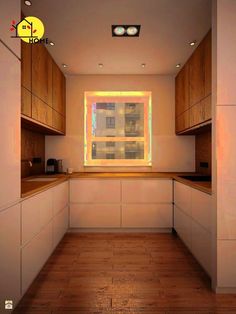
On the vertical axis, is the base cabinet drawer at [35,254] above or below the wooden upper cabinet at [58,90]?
below

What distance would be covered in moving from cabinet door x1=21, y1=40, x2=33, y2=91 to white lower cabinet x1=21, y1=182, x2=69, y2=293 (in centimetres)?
110

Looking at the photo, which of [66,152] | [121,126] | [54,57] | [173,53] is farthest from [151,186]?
[54,57]

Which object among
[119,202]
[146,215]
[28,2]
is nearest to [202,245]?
[146,215]

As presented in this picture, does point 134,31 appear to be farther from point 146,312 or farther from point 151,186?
point 146,312

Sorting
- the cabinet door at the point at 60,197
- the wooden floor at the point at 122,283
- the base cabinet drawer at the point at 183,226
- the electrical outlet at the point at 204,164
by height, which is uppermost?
the electrical outlet at the point at 204,164

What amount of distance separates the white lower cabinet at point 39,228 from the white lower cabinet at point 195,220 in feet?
5.16

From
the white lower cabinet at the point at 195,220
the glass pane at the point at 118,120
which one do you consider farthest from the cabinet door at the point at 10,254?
the glass pane at the point at 118,120

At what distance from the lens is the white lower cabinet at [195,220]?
2027mm

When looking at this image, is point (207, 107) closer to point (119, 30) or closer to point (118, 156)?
point (119, 30)

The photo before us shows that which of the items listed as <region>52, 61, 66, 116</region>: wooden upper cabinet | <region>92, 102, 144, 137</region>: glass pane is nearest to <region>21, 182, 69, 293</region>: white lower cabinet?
<region>52, 61, 66, 116</region>: wooden upper cabinet

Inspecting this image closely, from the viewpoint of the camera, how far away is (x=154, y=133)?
151 inches

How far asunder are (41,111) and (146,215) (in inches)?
81.6

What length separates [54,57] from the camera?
120 inches

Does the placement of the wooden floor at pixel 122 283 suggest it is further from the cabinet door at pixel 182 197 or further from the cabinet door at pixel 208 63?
the cabinet door at pixel 208 63
